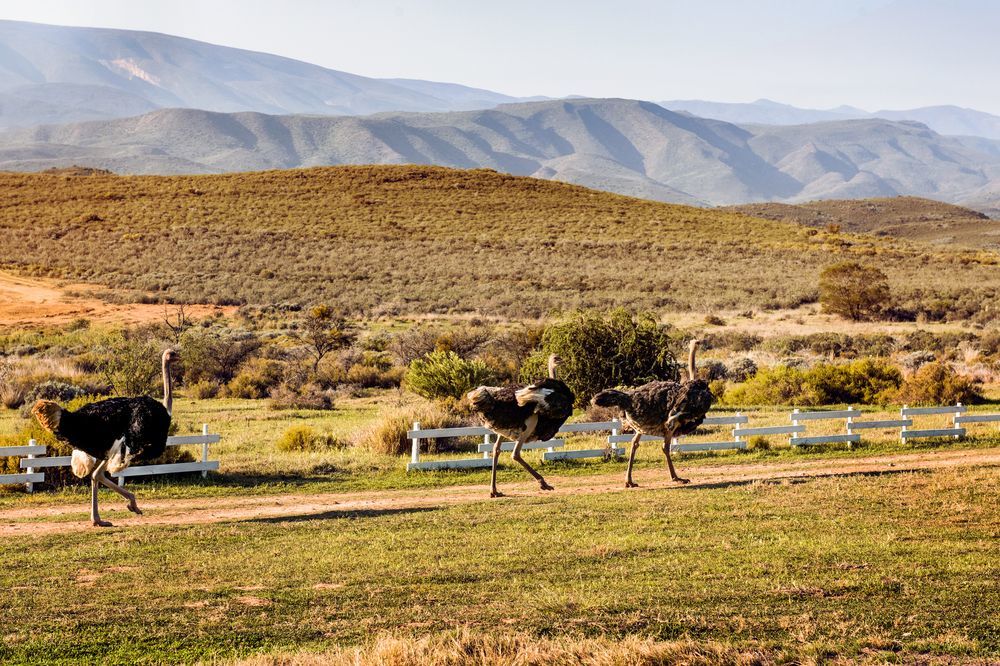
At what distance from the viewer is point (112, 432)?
A: 1182 centimetres

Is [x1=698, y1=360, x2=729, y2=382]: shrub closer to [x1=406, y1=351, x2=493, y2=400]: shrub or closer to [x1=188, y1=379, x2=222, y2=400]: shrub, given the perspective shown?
[x1=406, y1=351, x2=493, y2=400]: shrub

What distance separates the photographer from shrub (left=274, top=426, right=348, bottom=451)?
733 inches

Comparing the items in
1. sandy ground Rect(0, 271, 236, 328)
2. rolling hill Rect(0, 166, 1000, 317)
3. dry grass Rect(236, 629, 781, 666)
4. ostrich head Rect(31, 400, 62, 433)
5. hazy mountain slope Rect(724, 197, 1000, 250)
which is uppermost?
hazy mountain slope Rect(724, 197, 1000, 250)

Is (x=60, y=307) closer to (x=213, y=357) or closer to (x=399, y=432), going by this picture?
(x=213, y=357)

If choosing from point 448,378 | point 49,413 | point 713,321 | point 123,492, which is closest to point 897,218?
point 713,321

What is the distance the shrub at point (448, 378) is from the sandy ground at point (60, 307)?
24.0 metres

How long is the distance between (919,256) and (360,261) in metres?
37.4

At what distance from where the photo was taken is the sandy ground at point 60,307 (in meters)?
44.0

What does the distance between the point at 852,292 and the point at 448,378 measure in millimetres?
28386

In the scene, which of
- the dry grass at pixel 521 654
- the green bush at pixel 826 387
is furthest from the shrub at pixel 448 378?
the dry grass at pixel 521 654

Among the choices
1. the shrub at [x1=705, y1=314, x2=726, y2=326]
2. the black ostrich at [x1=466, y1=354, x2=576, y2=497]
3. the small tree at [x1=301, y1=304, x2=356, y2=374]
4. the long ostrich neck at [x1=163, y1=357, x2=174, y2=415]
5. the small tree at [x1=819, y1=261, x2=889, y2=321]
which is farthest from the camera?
the small tree at [x1=819, y1=261, x2=889, y2=321]

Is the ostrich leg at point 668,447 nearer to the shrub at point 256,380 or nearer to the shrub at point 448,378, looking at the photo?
the shrub at point 448,378

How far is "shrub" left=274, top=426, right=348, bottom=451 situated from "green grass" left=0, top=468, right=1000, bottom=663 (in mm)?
6013

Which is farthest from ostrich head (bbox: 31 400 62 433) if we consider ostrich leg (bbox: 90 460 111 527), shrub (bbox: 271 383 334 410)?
shrub (bbox: 271 383 334 410)
